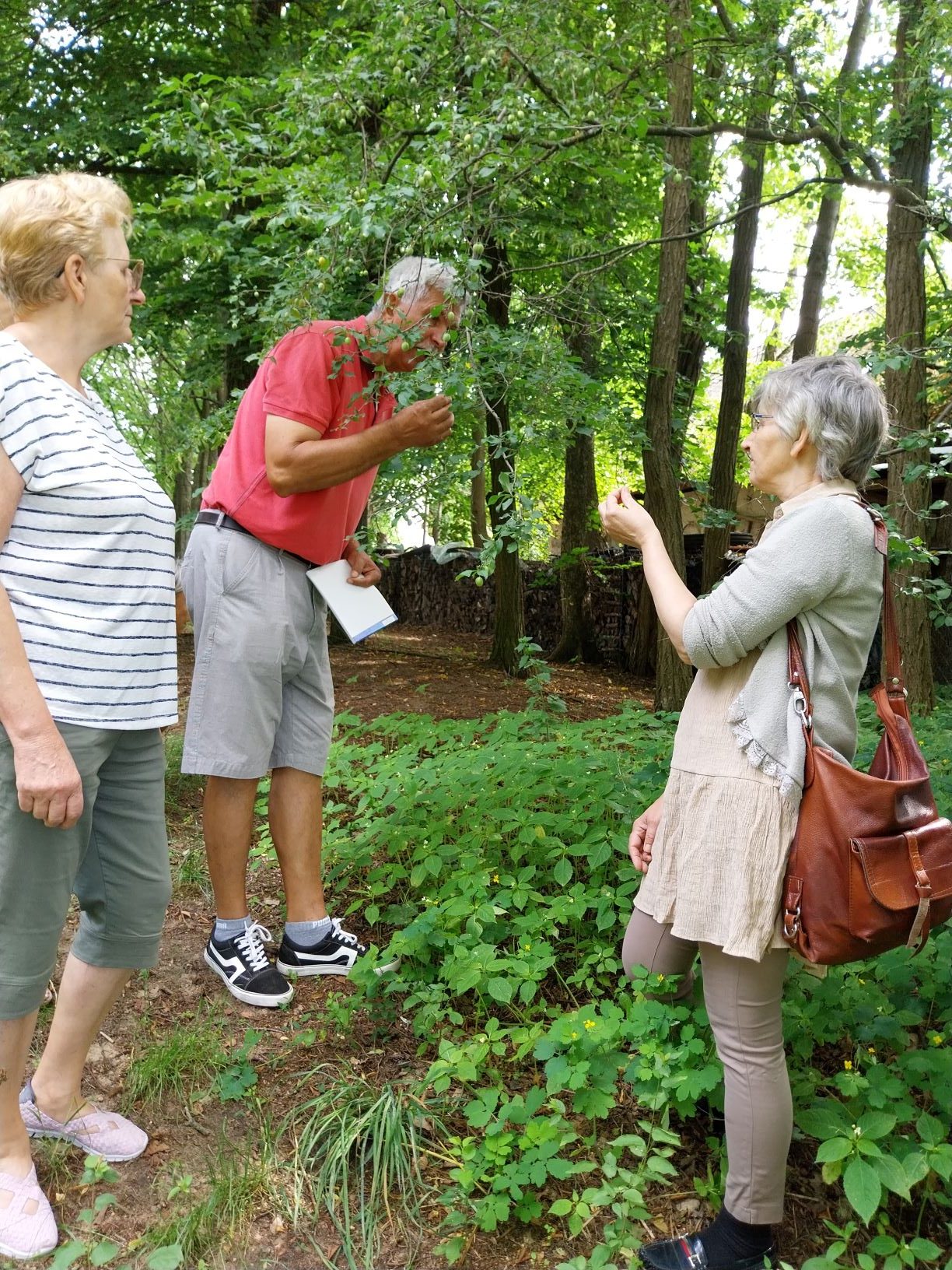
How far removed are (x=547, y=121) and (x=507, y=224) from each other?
42cm

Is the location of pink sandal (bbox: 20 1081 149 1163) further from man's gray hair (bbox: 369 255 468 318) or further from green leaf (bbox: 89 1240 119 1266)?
man's gray hair (bbox: 369 255 468 318)

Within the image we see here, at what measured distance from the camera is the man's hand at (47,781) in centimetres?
168

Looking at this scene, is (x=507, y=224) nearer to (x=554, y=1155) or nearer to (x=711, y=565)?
(x=554, y=1155)

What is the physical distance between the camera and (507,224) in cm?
365

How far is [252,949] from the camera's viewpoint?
2.87 metres

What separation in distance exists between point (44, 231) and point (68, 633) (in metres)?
0.74

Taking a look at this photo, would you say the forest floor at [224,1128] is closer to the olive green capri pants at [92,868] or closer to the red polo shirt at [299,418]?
the olive green capri pants at [92,868]

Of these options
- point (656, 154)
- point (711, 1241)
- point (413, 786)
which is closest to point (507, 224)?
point (656, 154)

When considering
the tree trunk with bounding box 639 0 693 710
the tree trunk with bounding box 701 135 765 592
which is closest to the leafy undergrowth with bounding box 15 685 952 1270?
the tree trunk with bounding box 639 0 693 710

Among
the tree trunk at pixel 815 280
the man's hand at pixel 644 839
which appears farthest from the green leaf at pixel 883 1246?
the tree trunk at pixel 815 280

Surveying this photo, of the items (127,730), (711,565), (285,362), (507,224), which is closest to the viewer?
(127,730)

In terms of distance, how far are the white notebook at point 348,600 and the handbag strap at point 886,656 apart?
1.37 m

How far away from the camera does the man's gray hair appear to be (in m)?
2.80

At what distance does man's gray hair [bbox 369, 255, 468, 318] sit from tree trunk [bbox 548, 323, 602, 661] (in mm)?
6330
